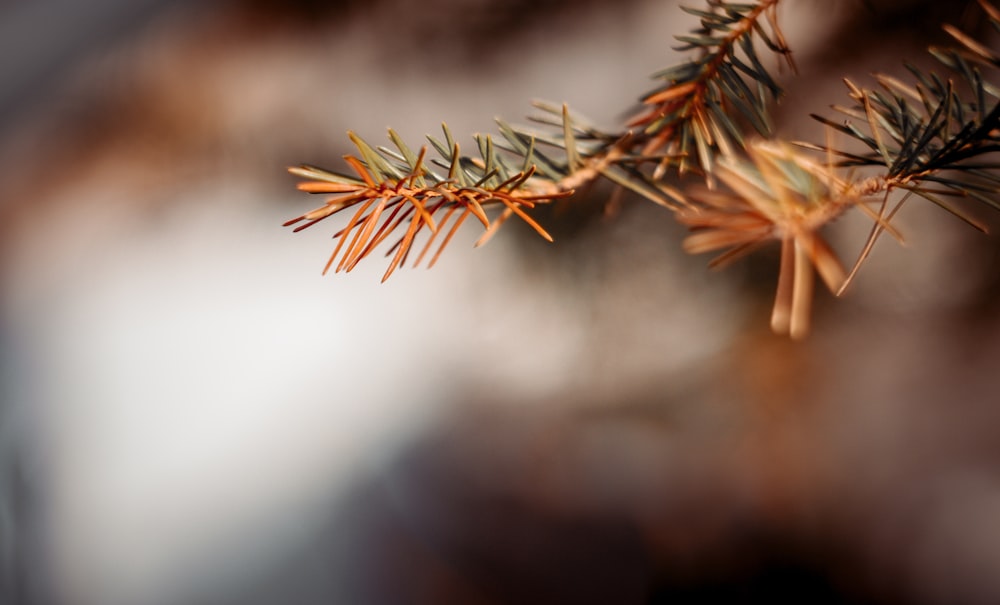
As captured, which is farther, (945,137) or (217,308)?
(217,308)

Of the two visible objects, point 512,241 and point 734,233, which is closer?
point 734,233

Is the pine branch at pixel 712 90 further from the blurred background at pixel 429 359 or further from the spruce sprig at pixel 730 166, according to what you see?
the blurred background at pixel 429 359

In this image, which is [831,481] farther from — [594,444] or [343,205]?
[343,205]

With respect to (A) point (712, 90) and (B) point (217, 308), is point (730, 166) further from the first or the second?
(B) point (217, 308)

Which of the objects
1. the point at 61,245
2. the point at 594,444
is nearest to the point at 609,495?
the point at 594,444

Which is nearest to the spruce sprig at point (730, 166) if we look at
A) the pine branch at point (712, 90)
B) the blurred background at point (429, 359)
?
the pine branch at point (712, 90)

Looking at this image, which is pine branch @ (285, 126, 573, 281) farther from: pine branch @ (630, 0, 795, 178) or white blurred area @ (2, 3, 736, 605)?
white blurred area @ (2, 3, 736, 605)

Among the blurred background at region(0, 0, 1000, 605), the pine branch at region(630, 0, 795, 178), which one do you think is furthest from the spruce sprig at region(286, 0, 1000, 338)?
the blurred background at region(0, 0, 1000, 605)

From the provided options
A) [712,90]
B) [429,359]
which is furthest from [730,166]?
[429,359]
